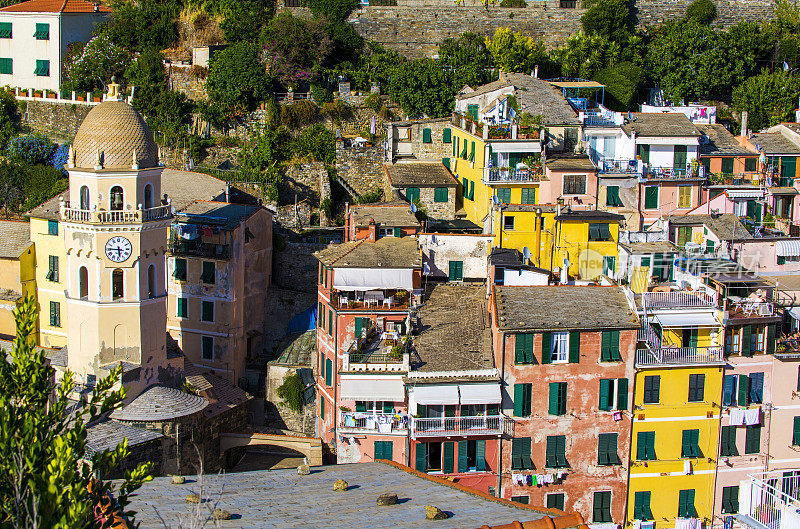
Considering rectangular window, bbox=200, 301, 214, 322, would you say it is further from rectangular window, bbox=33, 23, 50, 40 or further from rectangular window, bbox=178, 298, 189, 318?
rectangular window, bbox=33, 23, 50, 40

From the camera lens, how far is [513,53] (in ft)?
218

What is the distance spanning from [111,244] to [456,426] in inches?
522

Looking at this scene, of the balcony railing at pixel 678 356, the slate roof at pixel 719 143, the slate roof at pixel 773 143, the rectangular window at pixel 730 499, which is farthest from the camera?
the slate roof at pixel 773 143

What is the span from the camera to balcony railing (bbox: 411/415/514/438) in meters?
40.8

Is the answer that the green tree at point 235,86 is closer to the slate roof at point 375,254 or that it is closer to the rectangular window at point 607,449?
the slate roof at point 375,254

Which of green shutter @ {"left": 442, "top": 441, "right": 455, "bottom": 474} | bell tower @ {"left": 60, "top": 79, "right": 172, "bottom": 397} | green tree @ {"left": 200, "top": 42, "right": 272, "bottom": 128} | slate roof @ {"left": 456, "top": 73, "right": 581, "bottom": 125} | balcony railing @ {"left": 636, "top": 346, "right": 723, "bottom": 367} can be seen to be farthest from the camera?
green tree @ {"left": 200, "top": 42, "right": 272, "bottom": 128}

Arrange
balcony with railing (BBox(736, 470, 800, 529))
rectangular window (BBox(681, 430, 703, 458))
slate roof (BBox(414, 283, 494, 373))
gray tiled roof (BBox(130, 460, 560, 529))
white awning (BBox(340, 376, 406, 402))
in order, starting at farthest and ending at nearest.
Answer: rectangular window (BBox(681, 430, 703, 458)) → slate roof (BBox(414, 283, 494, 373)) → white awning (BBox(340, 376, 406, 402)) → balcony with railing (BBox(736, 470, 800, 529)) → gray tiled roof (BBox(130, 460, 560, 529))

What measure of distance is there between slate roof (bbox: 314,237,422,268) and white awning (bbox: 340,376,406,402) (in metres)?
5.13

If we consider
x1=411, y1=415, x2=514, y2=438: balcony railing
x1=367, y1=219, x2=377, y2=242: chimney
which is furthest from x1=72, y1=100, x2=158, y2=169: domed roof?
x1=411, y1=415, x2=514, y2=438: balcony railing

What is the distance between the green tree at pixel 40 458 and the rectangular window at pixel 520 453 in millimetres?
20318

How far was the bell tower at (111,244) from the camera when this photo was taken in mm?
42719

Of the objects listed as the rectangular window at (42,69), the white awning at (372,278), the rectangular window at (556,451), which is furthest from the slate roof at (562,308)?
the rectangular window at (42,69)

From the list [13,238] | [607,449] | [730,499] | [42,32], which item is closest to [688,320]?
[607,449]

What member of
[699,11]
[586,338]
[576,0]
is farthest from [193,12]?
[586,338]
